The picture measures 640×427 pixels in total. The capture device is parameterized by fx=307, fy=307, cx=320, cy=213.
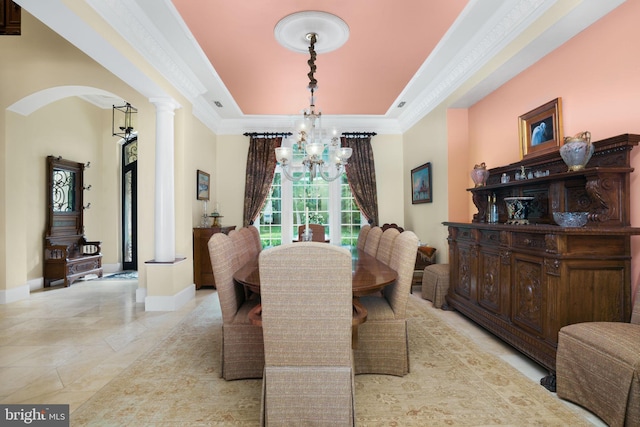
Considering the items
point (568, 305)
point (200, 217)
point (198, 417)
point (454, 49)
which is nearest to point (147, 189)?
point (200, 217)

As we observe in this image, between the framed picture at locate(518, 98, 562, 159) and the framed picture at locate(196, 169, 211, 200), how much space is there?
438 cm

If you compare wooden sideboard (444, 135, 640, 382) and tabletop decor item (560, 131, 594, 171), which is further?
tabletop decor item (560, 131, 594, 171)

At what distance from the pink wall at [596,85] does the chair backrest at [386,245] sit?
5.46ft

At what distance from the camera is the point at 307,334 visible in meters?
1.45

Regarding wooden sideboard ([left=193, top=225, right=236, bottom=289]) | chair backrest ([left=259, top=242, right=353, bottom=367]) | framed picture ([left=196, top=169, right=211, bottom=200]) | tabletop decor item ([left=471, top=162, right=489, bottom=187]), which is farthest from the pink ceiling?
chair backrest ([left=259, top=242, right=353, bottom=367])

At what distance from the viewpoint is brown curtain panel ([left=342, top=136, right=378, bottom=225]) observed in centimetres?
600

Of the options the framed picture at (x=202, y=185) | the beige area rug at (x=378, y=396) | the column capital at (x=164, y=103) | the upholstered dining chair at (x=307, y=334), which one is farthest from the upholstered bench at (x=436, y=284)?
the column capital at (x=164, y=103)

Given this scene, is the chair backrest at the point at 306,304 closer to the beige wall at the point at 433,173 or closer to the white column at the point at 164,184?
the white column at the point at 164,184

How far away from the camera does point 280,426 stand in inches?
59.3

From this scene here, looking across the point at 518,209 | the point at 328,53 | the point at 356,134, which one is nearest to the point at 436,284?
the point at 518,209

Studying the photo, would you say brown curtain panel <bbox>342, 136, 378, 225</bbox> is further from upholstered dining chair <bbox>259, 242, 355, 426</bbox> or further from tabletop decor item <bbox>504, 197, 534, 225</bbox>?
upholstered dining chair <bbox>259, 242, 355, 426</bbox>

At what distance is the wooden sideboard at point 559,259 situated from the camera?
203 cm

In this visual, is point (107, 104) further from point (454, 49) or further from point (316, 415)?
point (316, 415)

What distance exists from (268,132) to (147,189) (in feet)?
8.62
